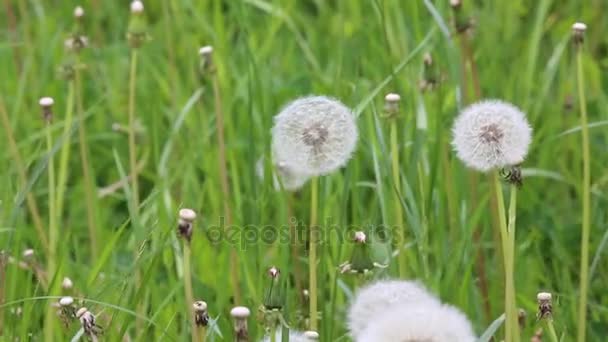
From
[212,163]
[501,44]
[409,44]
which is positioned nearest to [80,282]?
[212,163]

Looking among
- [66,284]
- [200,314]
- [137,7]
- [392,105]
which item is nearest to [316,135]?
[392,105]

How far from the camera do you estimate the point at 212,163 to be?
273 cm

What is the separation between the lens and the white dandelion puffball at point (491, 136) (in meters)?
1.63

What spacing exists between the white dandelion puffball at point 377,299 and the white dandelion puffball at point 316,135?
0.18 m

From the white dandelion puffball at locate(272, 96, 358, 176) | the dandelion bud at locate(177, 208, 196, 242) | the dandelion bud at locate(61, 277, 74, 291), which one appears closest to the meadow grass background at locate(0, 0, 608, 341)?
the dandelion bud at locate(61, 277, 74, 291)

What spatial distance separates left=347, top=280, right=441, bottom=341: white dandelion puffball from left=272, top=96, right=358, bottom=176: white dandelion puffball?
18 cm

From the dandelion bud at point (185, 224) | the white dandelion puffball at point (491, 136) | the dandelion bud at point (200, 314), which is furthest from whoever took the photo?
the white dandelion puffball at point (491, 136)

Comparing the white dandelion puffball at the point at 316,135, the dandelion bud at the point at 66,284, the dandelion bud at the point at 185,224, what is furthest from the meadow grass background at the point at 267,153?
the dandelion bud at the point at 185,224

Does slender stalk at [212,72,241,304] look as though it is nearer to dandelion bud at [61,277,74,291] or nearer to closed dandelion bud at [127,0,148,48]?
closed dandelion bud at [127,0,148,48]

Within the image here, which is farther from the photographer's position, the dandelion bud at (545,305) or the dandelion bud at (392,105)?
the dandelion bud at (392,105)

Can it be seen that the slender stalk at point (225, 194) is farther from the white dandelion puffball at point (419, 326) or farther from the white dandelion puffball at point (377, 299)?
the white dandelion puffball at point (419, 326)

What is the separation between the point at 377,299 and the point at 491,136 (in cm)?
27

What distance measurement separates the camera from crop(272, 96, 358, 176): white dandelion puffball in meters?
1.73

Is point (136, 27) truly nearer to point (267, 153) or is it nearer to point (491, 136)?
point (267, 153)
